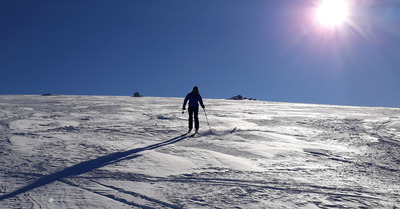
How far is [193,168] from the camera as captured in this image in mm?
7262

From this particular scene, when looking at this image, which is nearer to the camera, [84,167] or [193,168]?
[84,167]

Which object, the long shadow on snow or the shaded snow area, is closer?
the shaded snow area

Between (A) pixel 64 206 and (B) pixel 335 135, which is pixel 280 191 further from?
(B) pixel 335 135

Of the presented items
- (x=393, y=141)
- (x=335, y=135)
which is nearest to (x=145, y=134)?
(x=335, y=135)

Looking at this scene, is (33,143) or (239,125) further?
(239,125)

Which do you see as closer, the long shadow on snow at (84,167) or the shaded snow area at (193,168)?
the shaded snow area at (193,168)

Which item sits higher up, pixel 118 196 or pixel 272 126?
pixel 272 126

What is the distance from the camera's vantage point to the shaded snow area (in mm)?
5434

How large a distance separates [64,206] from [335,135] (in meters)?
10.8

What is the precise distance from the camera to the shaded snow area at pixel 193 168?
5.43 meters

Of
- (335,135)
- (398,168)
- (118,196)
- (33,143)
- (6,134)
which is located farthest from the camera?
(335,135)

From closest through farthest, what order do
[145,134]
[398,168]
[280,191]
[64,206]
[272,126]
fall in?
[64,206], [280,191], [398,168], [145,134], [272,126]

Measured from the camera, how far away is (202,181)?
6.38 meters

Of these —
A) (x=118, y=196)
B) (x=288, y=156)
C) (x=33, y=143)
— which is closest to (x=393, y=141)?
(x=288, y=156)
